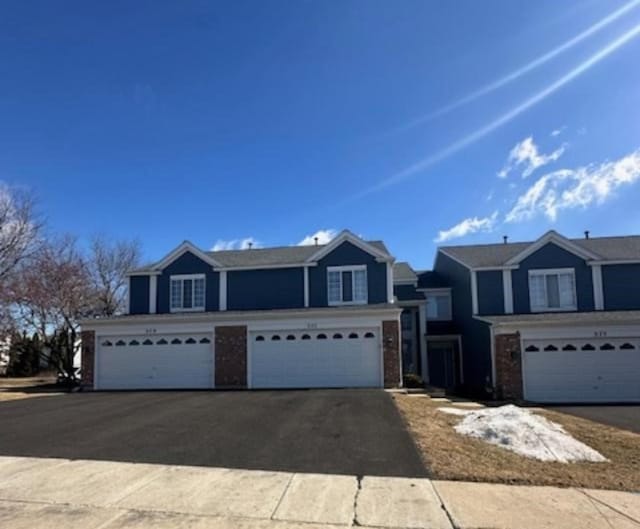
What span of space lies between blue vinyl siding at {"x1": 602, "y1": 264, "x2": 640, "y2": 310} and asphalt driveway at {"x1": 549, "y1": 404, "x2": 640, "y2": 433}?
604cm

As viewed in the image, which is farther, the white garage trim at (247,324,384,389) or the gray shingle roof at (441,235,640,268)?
the gray shingle roof at (441,235,640,268)

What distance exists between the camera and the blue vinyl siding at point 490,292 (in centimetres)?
2267

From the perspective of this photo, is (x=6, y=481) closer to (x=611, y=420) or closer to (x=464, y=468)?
(x=464, y=468)

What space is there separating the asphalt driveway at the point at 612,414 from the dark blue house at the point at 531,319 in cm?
197

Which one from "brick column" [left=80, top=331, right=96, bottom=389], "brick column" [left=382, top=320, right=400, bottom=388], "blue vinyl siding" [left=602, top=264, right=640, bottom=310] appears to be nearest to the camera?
"brick column" [left=382, top=320, right=400, bottom=388]

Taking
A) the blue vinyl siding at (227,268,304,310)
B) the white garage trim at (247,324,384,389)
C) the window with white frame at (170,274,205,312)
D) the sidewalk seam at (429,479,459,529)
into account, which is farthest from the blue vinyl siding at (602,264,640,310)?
the sidewalk seam at (429,479,459,529)

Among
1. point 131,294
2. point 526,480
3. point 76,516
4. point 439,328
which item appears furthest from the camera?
point 439,328

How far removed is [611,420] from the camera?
43.4 ft

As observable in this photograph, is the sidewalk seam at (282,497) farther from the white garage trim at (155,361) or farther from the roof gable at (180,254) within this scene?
the roof gable at (180,254)

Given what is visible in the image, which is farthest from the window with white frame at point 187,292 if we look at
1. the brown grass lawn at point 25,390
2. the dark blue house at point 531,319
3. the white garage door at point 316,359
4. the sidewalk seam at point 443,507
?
the sidewalk seam at point 443,507

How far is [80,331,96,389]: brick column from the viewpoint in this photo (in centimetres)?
2261

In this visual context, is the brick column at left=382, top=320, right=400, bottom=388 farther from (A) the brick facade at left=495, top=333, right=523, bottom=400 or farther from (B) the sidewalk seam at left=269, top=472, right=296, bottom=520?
(B) the sidewalk seam at left=269, top=472, right=296, bottom=520

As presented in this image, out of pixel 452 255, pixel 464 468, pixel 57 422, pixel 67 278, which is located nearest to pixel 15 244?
pixel 67 278

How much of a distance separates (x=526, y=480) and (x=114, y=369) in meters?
19.8
